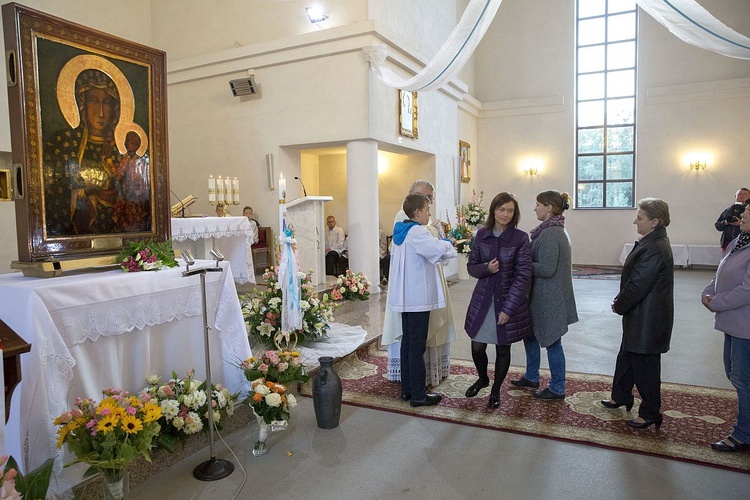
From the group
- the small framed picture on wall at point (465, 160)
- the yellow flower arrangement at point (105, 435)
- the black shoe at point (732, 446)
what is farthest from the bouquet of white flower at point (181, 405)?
the small framed picture on wall at point (465, 160)

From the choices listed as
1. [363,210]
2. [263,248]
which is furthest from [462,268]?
[263,248]

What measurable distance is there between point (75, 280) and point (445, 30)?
10.5 meters

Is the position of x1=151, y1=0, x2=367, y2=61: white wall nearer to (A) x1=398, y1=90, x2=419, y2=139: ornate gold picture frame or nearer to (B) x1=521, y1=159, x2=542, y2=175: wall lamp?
(A) x1=398, y1=90, x2=419, y2=139: ornate gold picture frame

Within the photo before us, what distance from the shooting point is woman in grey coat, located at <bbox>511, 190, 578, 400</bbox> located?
3.87 m

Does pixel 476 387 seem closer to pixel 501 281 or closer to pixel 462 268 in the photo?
pixel 501 281

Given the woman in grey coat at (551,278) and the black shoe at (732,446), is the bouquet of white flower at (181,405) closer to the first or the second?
the woman in grey coat at (551,278)

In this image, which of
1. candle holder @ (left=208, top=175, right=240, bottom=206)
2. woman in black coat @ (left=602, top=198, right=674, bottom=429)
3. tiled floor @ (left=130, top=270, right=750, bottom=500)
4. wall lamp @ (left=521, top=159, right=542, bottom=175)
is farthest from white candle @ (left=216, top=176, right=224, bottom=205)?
wall lamp @ (left=521, top=159, right=542, bottom=175)

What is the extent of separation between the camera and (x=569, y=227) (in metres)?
14.1

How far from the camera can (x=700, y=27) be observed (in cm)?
396

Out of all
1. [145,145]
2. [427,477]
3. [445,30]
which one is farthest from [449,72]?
[445,30]

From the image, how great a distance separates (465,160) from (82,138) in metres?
11.0

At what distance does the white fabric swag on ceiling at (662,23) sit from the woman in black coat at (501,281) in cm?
190

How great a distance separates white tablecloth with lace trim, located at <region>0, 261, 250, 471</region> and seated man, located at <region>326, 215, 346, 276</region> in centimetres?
635

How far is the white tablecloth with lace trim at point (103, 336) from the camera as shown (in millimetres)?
2529
